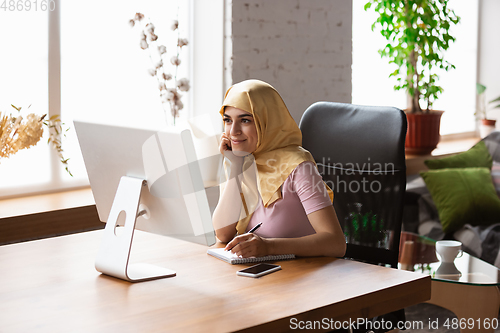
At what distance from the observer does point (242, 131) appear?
5.96ft

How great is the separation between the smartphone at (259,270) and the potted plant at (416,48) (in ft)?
8.77

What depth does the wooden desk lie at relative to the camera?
1178 mm

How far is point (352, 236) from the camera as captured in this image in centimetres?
207

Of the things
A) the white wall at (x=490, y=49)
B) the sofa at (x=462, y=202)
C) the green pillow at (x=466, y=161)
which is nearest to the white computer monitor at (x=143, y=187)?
the sofa at (x=462, y=202)

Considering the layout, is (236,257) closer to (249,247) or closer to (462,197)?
(249,247)

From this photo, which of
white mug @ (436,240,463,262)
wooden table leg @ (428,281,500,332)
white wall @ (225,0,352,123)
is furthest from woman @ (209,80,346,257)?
white wall @ (225,0,352,123)

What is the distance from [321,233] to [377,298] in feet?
1.07

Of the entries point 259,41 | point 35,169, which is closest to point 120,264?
point 35,169

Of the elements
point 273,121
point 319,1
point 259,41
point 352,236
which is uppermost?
point 319,1

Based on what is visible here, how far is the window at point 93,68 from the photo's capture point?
2670mm

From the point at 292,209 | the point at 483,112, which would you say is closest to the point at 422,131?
the point at 483,112

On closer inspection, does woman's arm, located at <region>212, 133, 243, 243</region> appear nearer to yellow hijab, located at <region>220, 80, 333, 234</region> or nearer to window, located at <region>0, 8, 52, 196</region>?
yellow hijab, located at <region>220, 80, 333, 234</region>

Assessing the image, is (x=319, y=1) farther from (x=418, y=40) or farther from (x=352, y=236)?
(x=352, y=236)

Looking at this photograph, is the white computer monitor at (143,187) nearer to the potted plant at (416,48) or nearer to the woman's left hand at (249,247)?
the woman's left hand at (249,247)
